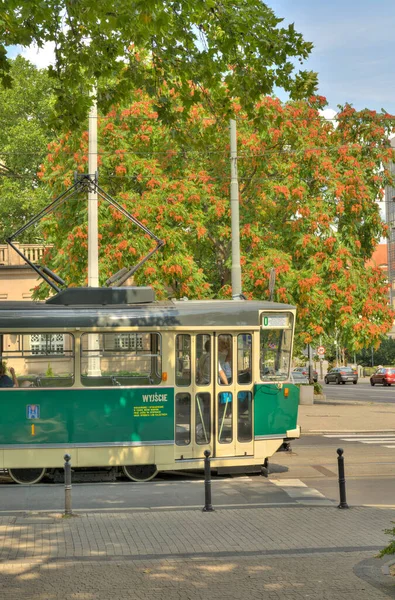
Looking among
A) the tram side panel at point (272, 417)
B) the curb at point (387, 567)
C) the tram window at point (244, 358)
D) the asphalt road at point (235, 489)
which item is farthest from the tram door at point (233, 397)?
the curb at point (387, 567)

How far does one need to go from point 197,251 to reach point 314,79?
70.5ft

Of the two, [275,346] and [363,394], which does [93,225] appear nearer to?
[275,346]

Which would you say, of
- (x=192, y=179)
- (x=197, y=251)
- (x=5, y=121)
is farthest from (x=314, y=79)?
(x=5, y=121)

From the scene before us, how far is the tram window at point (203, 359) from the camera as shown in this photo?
15.8 m

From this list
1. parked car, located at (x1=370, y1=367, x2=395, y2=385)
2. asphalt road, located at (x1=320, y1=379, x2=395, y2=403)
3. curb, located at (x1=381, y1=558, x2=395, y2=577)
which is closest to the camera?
curb, located at (x1=381, y1=558, x2=395, y2=577)

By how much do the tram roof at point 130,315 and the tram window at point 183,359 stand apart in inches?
10.4

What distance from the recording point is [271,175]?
33312 mm

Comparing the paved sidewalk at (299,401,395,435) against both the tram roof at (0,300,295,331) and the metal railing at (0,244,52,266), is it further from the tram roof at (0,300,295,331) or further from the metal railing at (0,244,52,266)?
the metal railing at (0,244,52,266)

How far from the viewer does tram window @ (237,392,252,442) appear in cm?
1595

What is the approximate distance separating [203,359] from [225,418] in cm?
109

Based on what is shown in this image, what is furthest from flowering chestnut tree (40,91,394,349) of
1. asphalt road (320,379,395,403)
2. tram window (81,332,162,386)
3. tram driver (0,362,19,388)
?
tram driver (0,362,19,388)

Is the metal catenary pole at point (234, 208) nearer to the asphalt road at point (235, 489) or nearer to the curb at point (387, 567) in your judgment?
the asphalt road at point (235, 489)

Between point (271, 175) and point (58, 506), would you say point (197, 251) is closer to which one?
point (271, 175)

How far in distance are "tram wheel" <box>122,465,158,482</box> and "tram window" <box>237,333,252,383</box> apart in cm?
214
